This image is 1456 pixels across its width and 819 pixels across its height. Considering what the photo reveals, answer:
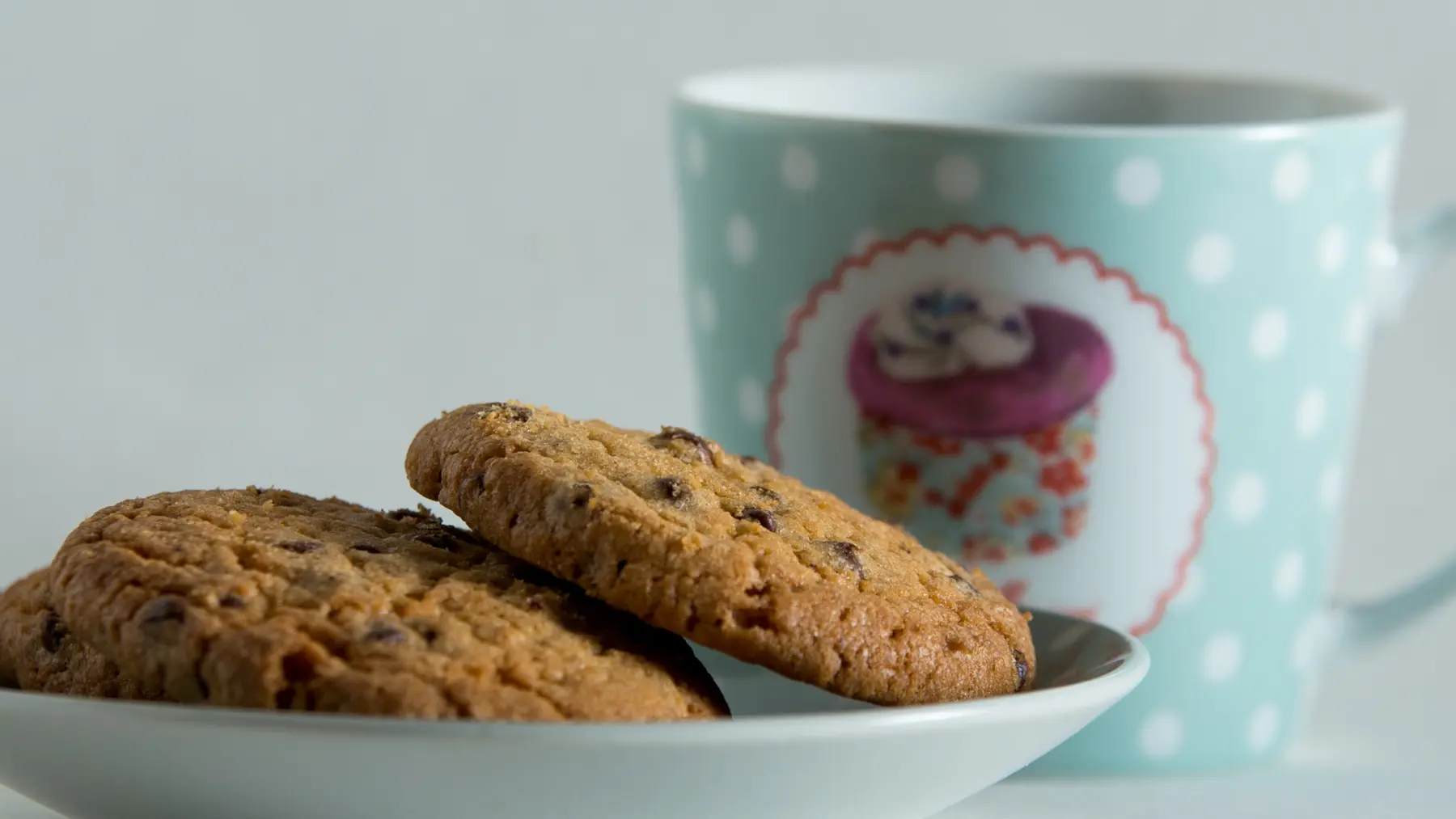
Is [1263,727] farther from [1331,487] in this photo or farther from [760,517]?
[760,517]

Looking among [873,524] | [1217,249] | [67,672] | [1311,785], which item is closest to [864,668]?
[873,524]

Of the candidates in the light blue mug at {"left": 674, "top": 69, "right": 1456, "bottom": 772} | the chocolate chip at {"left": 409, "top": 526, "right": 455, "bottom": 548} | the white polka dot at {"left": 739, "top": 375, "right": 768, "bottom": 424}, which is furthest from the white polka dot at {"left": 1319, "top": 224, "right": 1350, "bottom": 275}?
the chocolate chip at {"left": 409, "top": 526, "right": 455, "bottom": 548}

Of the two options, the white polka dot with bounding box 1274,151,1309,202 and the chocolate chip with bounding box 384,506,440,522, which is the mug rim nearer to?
the white polka dot with bounding box 1274,151,1309,202

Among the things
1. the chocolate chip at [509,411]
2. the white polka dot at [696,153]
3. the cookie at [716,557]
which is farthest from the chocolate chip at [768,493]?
the white polka dot at [696,153]

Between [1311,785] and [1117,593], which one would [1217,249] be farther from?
[1311,785]

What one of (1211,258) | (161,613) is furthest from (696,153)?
(161,613)
